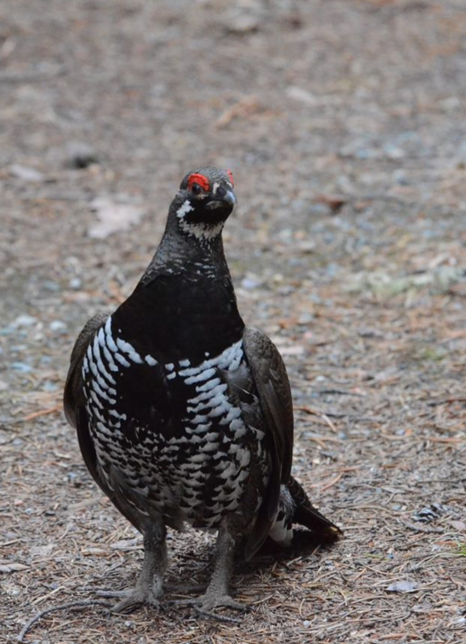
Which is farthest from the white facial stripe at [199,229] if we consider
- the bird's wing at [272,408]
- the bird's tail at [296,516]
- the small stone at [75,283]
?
the small stone at [75,283]

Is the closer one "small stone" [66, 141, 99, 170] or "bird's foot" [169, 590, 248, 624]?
"bird's foot" [169, 590, 248, 624]

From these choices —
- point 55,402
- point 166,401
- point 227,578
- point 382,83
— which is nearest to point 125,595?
point 227,578

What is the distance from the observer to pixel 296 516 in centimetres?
453

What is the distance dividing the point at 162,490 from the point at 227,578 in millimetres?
517

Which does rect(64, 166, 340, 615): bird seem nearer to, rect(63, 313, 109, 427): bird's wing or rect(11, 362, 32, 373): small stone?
rect(63, 313, 109, 427): bird's wing

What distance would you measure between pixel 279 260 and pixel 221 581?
3974 millimetres

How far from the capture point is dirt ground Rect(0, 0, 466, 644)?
4.30 meters

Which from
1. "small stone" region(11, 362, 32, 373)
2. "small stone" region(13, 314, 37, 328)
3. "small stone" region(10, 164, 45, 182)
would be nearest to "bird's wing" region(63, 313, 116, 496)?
"small stone" region(11, 362, 32, 373)

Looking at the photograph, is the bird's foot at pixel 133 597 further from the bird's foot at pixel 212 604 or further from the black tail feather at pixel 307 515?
the black tail feather at pixel 307 515

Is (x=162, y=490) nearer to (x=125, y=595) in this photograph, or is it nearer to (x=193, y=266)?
(x=125, y=595)

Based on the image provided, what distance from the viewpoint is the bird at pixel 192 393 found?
391cm

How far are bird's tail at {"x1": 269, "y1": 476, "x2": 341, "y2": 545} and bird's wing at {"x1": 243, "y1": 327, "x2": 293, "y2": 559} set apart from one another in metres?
0.12

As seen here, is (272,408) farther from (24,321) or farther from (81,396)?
(24,321)

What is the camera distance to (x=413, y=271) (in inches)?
296
